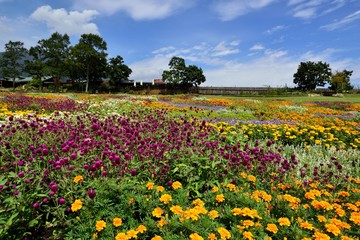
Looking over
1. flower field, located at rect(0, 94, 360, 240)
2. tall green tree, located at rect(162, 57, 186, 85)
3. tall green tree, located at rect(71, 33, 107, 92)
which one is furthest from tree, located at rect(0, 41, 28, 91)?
flower field, located at rect(0, 94, 360, 240)

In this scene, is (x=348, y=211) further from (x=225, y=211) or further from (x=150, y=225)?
(x=150, y=225)

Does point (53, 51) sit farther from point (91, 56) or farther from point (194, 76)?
point (194, 76)

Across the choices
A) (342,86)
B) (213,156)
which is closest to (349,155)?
(213,156)

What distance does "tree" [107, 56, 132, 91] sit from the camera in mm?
59875

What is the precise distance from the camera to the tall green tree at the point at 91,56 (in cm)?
5469

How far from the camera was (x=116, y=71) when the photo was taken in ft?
197

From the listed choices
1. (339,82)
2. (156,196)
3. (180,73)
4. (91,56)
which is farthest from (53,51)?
(339,82)

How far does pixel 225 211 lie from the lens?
9.33 ft

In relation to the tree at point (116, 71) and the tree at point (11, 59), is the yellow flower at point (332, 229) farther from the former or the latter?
the tree at point (11, 59)

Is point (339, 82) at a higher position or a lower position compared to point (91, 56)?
lower

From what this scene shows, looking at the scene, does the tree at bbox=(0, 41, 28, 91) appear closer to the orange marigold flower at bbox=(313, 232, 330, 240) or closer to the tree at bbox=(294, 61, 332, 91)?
the orange marigold flower at bbox=(313, 232, 330, 240)

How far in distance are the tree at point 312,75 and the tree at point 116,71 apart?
194 feet

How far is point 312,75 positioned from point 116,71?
63942 mm

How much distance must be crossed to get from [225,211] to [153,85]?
5953 centimetres
